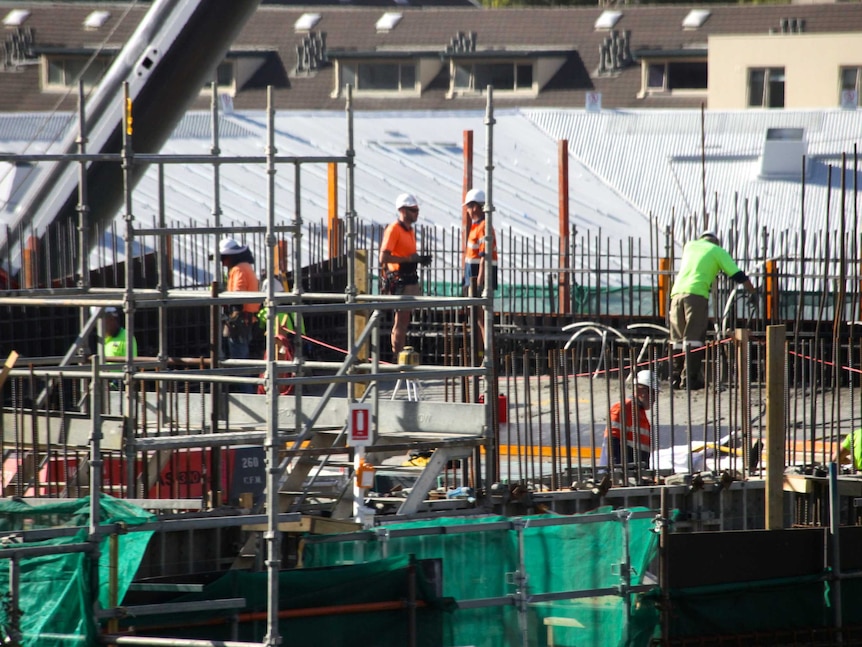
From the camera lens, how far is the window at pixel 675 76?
156ft

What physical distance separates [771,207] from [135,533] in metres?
22.2

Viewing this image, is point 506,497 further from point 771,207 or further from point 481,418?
point 771,207

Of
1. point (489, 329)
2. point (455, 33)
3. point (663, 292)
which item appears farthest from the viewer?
point (455, 33)

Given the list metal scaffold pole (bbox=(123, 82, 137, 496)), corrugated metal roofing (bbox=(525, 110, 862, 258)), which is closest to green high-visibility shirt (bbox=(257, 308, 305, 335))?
metal scaffold pole (bbox=(123, 82, 137, 496))

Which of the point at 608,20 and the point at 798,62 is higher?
the point at 608,20

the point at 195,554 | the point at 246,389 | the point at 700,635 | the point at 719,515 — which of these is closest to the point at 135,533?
the point at 195,554

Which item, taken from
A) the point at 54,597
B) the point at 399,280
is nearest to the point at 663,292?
the point at 399,280

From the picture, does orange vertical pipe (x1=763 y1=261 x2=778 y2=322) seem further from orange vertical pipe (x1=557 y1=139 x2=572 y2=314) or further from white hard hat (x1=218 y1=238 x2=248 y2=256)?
white hard hat (x1=218 y1=238 x2=248 y2=256)

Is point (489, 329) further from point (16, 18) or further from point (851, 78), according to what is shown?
point (16, 18)

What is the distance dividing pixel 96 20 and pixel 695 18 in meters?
20.8

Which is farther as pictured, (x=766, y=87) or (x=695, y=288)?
(x=766, y=87)

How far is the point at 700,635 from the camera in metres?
9.18

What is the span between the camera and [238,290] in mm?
13484

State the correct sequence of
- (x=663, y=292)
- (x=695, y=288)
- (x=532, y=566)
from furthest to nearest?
1. (x=663, y=292)
2. (x=695, y=288)
3. (x=532, y=566)
